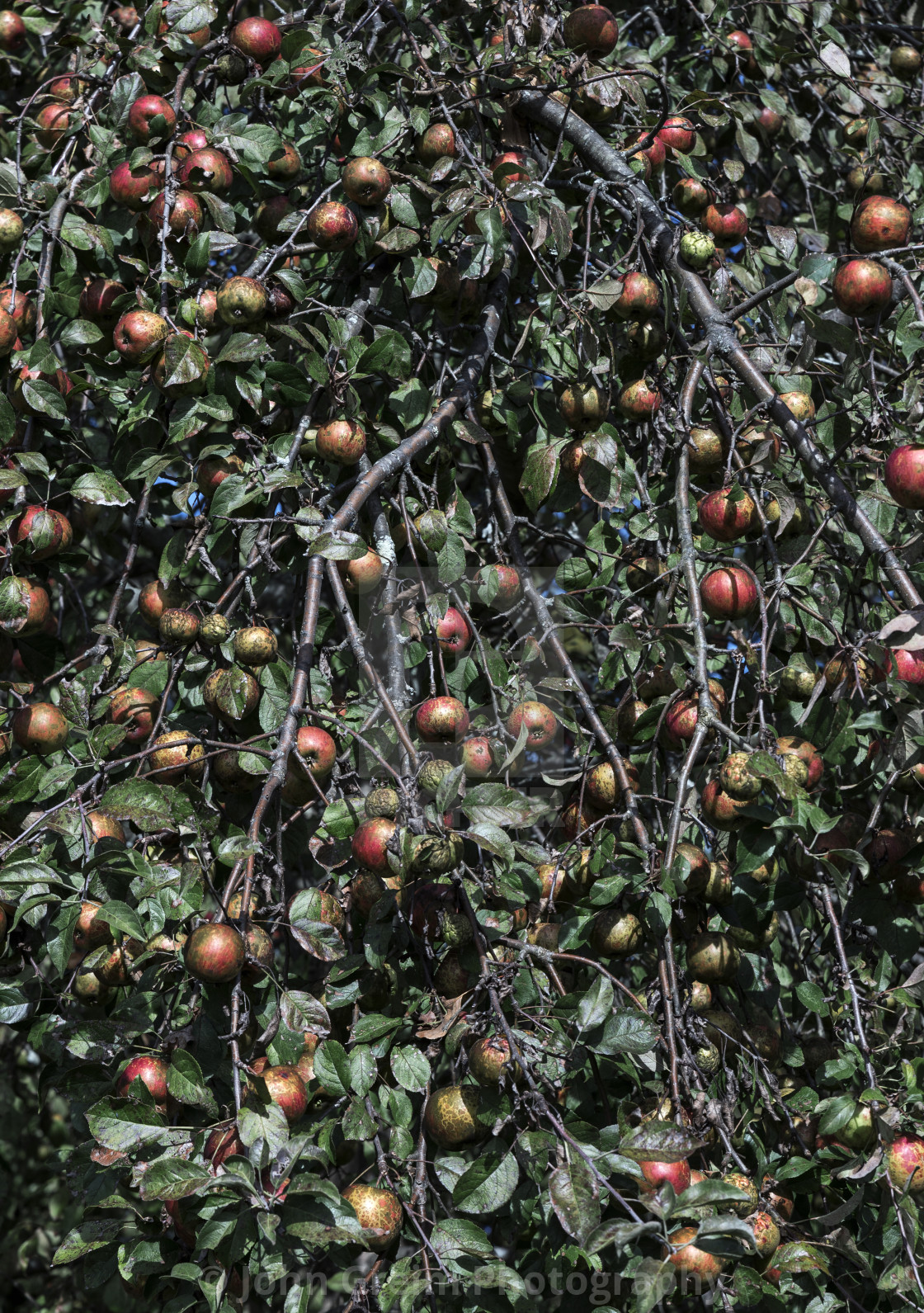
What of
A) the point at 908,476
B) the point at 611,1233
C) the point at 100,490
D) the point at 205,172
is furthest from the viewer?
the point at 205,172

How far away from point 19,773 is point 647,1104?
871mm

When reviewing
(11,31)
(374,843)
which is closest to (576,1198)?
(374,843)

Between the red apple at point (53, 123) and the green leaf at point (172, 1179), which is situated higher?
the red apple at point (53, 123)

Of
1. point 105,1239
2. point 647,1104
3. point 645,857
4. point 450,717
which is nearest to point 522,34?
point 450,717

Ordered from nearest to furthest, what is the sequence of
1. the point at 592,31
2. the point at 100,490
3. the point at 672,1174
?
1. the point at 672,1174
2. the point at 100,490
3. the point at 592,31

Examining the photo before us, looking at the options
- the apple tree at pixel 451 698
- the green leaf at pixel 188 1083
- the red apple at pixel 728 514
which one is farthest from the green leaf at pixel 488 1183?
the red apple at pixel 728 514

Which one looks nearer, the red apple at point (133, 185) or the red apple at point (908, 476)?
the red apple at point (908, 476)

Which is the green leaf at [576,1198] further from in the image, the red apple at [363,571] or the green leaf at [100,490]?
the green leaf at [100,490]

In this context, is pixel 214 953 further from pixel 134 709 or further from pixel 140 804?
pixel 134 709

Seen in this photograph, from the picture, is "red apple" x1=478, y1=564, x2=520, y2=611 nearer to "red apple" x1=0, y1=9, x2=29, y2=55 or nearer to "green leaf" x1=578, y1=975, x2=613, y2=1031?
"green leaf" x1=578, y1=975, x2=613, y2=1031

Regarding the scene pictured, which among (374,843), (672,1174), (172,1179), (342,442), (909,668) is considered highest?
(342,442)

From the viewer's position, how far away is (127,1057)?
1345 mm

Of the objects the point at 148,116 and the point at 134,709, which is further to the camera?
the point at 148,116

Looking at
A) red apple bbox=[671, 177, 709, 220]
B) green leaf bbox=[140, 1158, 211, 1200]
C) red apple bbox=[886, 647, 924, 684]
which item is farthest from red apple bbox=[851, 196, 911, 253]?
green leaf bbox=[140, 1158, 211, 1200]
